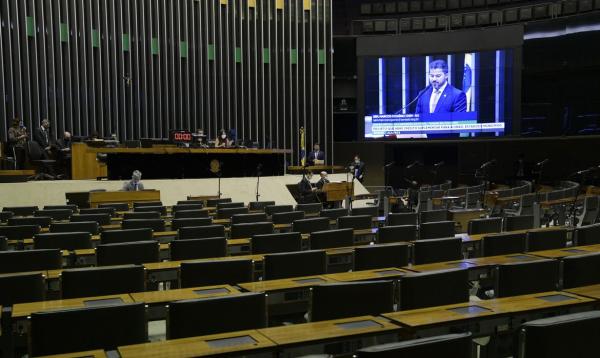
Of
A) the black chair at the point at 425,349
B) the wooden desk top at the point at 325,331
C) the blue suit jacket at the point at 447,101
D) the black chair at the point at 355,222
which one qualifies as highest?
the blue suit jacket at the point at 447,101

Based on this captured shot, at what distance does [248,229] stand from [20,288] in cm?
279

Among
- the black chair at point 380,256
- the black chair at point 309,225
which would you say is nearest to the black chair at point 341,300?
the black chair at point 380,256

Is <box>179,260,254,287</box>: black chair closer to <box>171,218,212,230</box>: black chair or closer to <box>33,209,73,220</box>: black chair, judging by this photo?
<box>171,218,212,230</box>: black chair

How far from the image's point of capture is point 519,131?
1867cm

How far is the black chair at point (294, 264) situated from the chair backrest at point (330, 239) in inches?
37.6

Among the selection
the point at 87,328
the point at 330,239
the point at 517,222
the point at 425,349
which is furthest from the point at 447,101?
the point at 425,349

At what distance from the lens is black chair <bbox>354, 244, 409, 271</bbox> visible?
4.36 meters

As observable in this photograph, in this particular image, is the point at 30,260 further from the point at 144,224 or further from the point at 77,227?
the point at 144,224

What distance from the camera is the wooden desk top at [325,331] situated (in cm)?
239

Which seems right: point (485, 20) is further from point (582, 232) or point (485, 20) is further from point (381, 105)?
point (582, 232)

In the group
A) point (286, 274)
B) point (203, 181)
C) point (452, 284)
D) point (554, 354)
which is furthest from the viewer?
point (203, 181)

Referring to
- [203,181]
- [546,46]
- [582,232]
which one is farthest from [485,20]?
[582,232]

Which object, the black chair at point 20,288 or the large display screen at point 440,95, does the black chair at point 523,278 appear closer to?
the black chair at point 20,288

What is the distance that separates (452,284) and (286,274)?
1.23m
